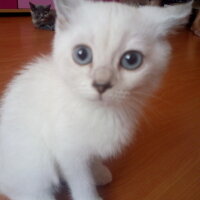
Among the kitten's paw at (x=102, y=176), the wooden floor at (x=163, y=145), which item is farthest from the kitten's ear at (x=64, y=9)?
the kitten's paw at (x=102, y=176)

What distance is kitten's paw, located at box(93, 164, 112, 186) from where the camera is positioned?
0.78 metres

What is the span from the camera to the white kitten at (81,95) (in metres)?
0.54

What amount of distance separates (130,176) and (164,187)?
0.09 metres

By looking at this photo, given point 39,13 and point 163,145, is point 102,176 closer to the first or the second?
point 163,145

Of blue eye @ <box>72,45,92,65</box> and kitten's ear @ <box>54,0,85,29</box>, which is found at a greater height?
kitten's ear @ <box>54,0,85,29</box>

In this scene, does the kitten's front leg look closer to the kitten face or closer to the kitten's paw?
the kitten's paw

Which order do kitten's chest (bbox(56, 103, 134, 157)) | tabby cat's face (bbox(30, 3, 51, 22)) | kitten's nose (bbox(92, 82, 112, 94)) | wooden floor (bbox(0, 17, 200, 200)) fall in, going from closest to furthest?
kitten's nose (bbox(92, 82, 112, 94))
kitten's chest (bbox(56, 103, 134, 157))
wooden floor (bbox(0, 17, 200, 200))
tabby cat's face (bbox(30, 3, 51, 22))

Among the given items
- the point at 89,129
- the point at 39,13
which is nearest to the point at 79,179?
the point at 89,129

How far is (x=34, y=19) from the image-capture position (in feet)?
6.57

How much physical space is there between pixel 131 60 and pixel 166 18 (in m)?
0.12

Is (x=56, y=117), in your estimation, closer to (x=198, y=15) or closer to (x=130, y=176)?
(x=130, y=176)

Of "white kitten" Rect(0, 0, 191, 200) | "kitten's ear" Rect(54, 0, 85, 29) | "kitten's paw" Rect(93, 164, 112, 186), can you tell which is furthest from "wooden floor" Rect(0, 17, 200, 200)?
"kitten's ear" Rect(54, 0, 85, 29)

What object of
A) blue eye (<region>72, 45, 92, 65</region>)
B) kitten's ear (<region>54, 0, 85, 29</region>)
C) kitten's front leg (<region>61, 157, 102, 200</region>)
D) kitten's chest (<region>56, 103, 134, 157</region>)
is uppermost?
kitten's ear (<region>54, 0, 85, 29</region>)

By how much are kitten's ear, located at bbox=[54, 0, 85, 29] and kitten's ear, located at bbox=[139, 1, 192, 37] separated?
0.14 m
